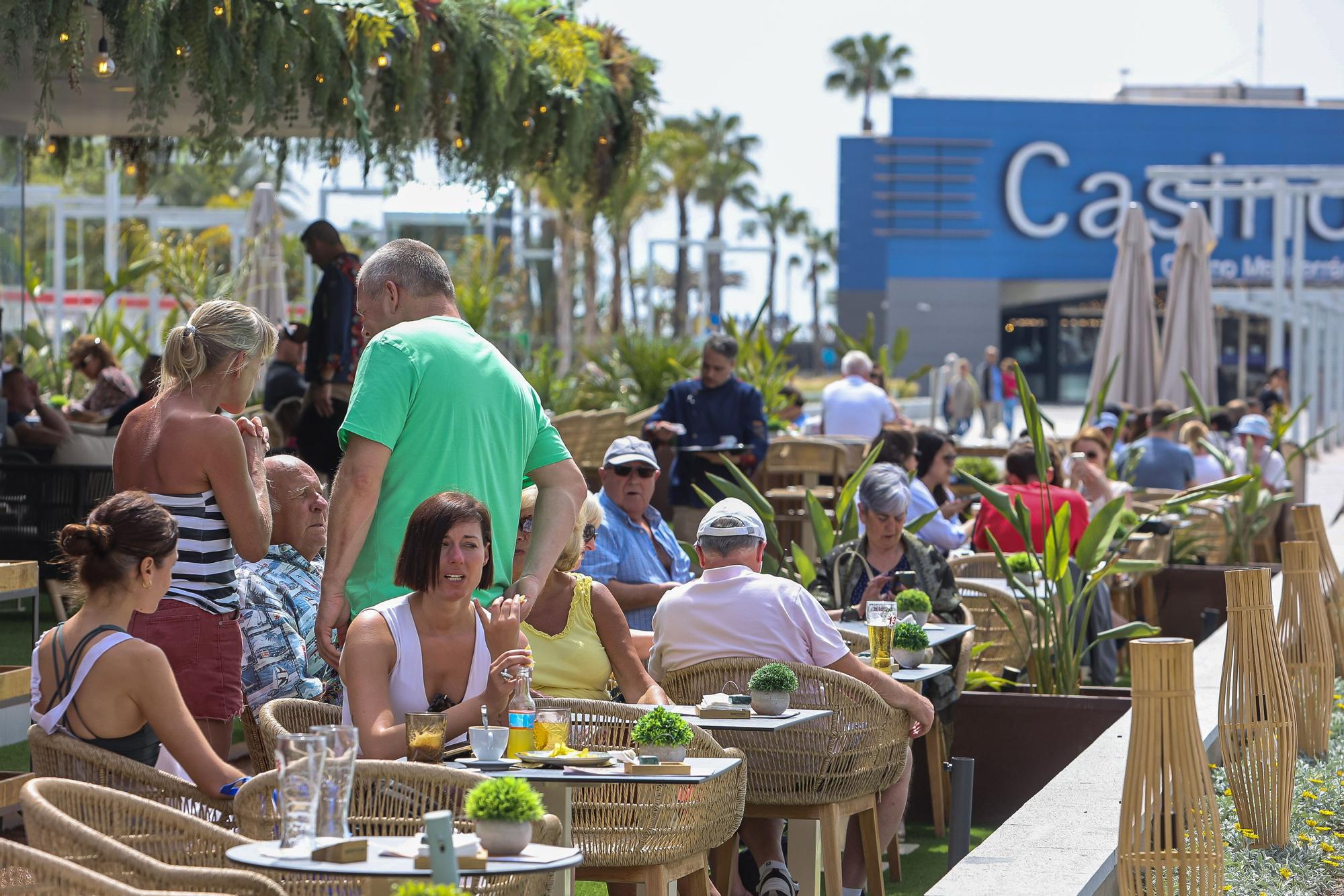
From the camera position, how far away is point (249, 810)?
2.79 m

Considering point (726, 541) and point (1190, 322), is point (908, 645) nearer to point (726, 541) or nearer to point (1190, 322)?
point (726, 541)

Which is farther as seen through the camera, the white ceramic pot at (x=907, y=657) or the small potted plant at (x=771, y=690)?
the white ceramic pot at (x=907, y=657)

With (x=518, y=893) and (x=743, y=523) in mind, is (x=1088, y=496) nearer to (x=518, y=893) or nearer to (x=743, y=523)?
(x=743, y=523)

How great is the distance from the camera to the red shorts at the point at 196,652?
3.73 metres

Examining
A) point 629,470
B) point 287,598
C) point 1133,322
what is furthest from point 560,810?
point 1133,322

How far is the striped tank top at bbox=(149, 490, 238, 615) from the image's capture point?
378 cm

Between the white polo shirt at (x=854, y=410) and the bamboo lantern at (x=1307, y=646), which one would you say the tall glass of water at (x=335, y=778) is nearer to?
the bamboo lantern at (x=1307, y=646)

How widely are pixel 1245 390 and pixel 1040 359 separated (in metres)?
7.99

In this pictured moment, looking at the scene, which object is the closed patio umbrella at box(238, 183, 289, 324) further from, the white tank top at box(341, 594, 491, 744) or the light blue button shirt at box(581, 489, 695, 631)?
the white tank top at box(341, 594, 491, 744)

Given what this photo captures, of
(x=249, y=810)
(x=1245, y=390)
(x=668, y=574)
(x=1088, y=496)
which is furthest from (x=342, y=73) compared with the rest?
(x=1245, y=390)

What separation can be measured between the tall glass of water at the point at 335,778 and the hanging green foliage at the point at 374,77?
397 centimetres

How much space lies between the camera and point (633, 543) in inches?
223

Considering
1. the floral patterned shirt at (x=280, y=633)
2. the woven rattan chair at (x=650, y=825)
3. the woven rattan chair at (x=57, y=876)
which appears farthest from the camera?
the floral patterned shirt at (x=280, y=633)

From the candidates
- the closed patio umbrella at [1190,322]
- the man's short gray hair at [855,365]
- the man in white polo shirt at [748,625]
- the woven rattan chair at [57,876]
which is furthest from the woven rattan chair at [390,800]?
the closed patio umbrella at [1190,322]
